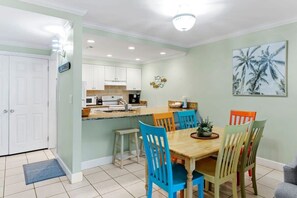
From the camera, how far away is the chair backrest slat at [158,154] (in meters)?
1.74

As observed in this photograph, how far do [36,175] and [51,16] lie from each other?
240 cm

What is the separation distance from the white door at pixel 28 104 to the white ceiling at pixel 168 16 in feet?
2.28

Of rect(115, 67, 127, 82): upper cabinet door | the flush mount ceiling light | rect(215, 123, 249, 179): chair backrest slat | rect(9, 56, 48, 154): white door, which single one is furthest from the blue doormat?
rect(115, 67, 127, 82): upper cabinet door

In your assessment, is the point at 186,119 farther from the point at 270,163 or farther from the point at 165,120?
the point at 270,163

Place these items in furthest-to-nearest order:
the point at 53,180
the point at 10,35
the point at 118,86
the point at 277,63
→ the point at 118,86, the point at 10,35, the point at 277,63, the point at 53,180

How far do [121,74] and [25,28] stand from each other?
336 cm

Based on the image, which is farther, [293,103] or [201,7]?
[293,103]

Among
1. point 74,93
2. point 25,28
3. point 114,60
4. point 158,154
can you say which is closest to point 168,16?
point 74,93

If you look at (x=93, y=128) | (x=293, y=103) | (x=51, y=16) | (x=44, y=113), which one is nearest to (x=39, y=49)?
(x=44, y=113)

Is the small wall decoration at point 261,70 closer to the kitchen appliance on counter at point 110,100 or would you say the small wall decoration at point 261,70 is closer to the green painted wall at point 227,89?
the green painted wall at point 227,89

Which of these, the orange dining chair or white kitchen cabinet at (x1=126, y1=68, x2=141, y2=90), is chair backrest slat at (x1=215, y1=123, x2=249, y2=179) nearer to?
the orange dining chair

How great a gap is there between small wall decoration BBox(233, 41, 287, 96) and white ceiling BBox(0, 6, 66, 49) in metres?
3.17

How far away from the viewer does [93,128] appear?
10.9 feet

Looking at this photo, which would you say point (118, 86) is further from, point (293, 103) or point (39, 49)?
point (293, 103)
